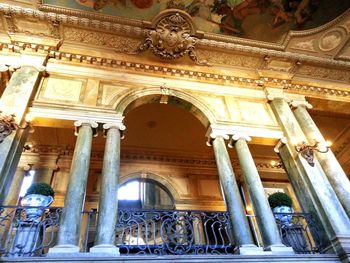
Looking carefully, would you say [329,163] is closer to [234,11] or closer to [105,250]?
[234,11]

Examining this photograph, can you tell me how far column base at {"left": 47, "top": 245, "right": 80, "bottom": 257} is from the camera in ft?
12.5

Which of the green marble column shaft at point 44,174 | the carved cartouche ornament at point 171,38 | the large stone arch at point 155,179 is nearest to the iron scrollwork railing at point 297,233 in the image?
the large stone arch at point 155,179

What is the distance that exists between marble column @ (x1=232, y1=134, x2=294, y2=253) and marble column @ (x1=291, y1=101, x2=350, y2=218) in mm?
1471

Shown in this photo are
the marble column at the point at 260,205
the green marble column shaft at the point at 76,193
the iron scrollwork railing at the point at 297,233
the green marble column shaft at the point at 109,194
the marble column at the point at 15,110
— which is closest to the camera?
the green marble column shaft at the point at 76,193

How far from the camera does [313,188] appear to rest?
539 centimetres

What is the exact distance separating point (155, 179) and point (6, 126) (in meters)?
4.79

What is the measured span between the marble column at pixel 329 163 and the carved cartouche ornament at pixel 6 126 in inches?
230

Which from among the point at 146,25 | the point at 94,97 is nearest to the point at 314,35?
the point at 146,25

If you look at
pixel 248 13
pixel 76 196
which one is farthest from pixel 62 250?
pixel 248 13

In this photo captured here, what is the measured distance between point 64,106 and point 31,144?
A: 3364 mm

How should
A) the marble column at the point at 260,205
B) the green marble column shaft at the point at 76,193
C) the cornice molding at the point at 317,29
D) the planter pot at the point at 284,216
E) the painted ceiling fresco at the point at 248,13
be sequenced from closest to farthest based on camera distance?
the green marble column shaft at the point at 76,193 → the marble column at the point at 260,205 → the planter pot at the point at 284,216 → the painted ceiling fresco at the point at 248,13 → the cornice molding at the point at 317,29

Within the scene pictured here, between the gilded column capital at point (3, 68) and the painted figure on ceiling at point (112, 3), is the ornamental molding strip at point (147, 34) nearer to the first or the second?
the painted figure on ceiling at point (112, 3)

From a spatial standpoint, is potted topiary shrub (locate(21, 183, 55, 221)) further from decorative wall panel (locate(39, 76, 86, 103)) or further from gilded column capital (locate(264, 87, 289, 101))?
gilded column capital (locate(264, 87, 289, 101))

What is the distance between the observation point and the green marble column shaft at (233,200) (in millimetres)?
4660
